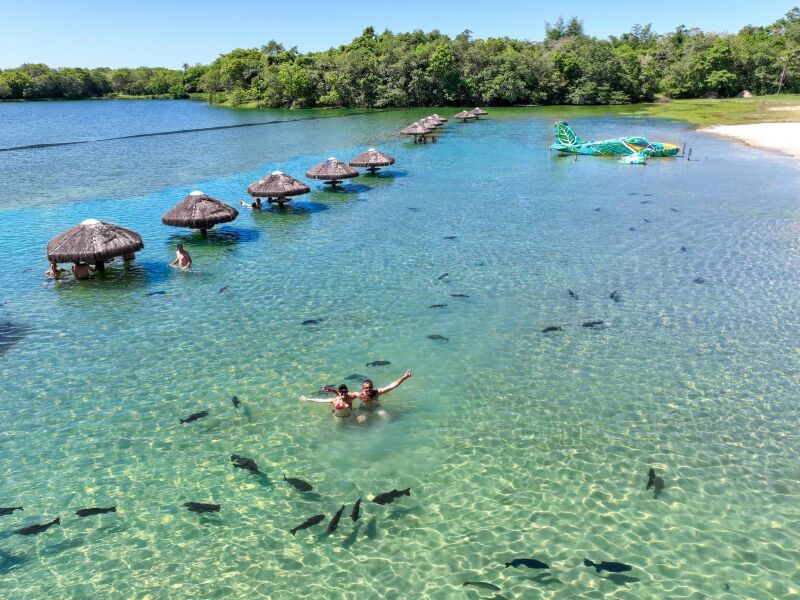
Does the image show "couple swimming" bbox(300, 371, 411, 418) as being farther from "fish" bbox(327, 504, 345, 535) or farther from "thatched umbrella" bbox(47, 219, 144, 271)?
"thatched umbrella" bbox(47, 219, 144, 271)

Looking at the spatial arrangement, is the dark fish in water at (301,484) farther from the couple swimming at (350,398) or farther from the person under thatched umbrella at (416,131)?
the person under thatched umbrella at (416,131)

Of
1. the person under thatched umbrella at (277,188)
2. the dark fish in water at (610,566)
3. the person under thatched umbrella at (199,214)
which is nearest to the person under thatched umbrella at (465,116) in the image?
the person under thatched umbrella at (277,188)

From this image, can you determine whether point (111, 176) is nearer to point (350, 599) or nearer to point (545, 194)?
point (545, 194)

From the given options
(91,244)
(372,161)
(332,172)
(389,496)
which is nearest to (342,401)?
(389,496)

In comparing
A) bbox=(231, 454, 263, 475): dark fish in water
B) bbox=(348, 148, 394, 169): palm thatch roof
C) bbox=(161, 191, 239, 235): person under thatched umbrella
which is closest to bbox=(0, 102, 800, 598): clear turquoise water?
bbox=(231, 454, 263, 475): dark fish in water

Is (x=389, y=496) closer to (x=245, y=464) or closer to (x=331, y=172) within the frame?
(x=245, y=464)

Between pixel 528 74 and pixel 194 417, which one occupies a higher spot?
pixel 528 74
